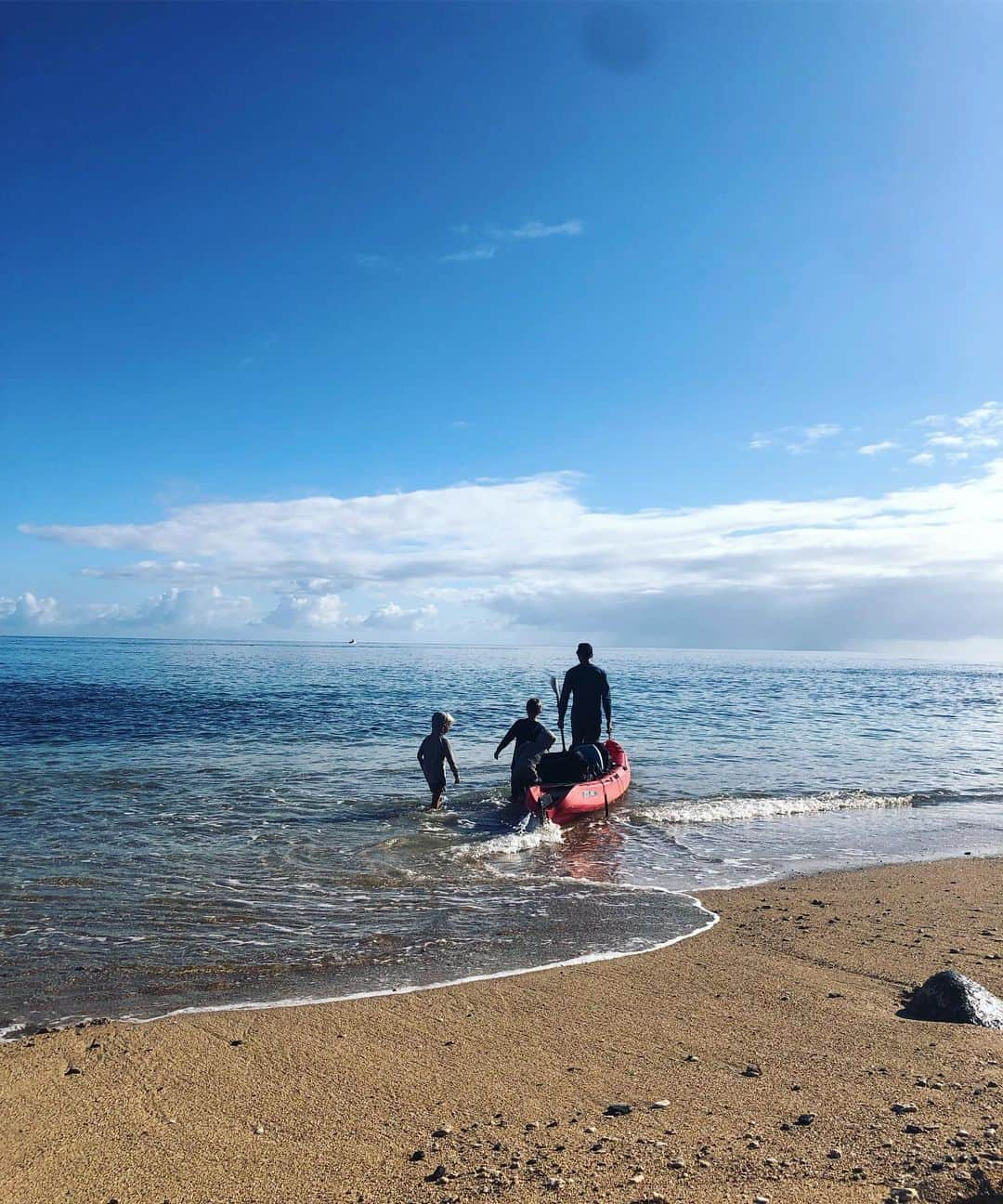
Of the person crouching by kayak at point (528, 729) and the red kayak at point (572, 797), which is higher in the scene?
the person crouching by kayak at point (528, 729)

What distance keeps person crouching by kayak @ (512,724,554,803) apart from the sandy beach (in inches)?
261

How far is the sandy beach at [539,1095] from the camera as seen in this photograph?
324 cm

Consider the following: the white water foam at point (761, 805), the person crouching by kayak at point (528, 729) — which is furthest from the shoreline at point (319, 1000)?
the white water foam at point (761, 805)

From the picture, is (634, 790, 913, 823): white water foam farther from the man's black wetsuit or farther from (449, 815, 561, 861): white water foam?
(449, 815, 561, 861): white water foam

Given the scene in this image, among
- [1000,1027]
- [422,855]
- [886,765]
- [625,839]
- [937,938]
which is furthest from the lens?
[886,765]

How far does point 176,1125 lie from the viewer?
3.78 m

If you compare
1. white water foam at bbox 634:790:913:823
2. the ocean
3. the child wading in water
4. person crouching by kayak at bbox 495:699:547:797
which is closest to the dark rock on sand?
the ocean

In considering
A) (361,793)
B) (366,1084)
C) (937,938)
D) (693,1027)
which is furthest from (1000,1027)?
(361,793)

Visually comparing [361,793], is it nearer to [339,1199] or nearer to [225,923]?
[225,923]

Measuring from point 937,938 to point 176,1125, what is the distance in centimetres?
618

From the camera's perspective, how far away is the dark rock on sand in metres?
4.78

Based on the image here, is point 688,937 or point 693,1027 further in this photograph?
point 688,937

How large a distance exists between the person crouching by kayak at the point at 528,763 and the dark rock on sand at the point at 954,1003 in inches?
310

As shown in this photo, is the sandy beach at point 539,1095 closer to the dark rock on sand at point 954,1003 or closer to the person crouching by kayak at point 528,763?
the dark rock on sand at point 954,1003
